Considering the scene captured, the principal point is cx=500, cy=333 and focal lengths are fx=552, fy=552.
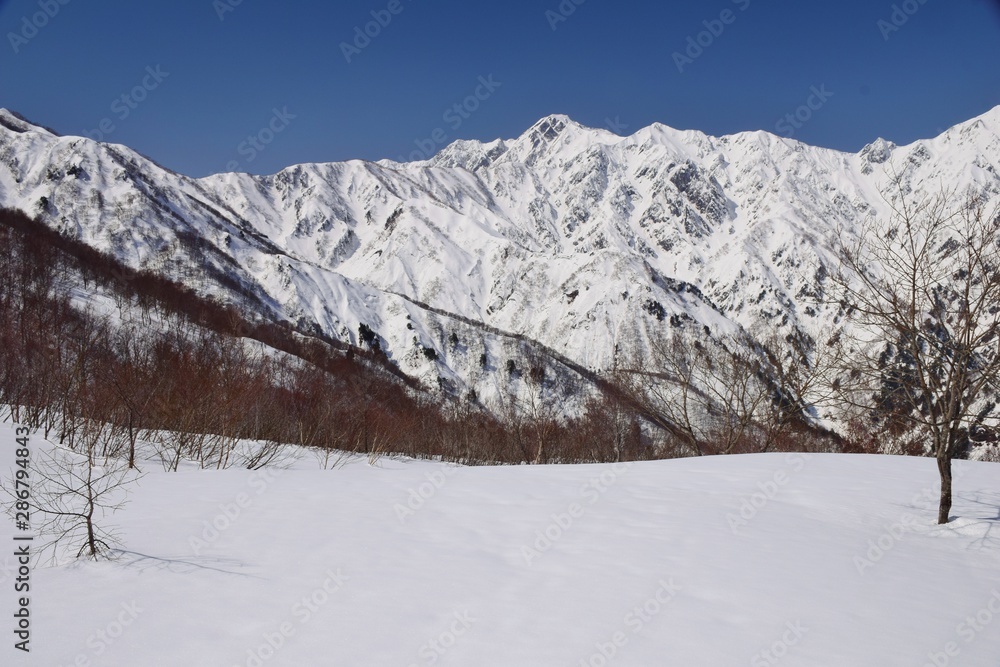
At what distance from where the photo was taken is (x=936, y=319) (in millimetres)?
7598

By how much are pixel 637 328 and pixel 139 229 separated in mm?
129454

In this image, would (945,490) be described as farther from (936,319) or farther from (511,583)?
(511,583)

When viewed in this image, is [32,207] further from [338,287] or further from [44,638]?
[44,638]

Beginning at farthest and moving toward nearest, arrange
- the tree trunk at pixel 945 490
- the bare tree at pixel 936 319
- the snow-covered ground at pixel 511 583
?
1. the bare tree at pixel 936 319
2. the tree trunk at pixel 945 490
3. the snow-covered ground at pixel 511 583

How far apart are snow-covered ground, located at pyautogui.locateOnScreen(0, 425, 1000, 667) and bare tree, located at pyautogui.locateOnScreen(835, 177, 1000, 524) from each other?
1.49m

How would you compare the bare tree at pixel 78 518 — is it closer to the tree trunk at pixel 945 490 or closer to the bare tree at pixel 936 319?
the bare tree at pixel 936 319

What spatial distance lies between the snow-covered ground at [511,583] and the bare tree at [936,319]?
4.89ft

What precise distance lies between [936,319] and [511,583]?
7030 millimetres

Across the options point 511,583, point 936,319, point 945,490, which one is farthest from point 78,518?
point 936,319

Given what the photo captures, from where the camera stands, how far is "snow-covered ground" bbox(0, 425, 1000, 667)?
3.53 metres

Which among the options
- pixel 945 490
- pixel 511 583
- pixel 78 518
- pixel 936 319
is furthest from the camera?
pixel 936 319

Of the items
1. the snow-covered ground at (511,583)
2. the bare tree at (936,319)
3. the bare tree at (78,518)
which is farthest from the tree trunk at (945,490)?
the bare tree at (78,518)

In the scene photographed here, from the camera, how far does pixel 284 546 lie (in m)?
5.07

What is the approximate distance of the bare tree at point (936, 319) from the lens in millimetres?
7258
